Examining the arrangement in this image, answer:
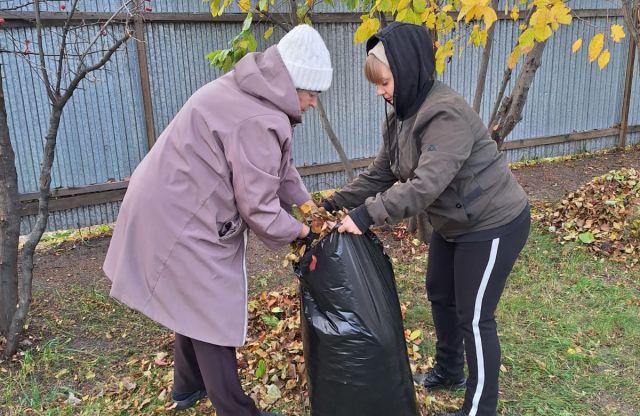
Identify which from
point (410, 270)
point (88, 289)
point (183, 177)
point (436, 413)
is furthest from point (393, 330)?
point (88, 289)

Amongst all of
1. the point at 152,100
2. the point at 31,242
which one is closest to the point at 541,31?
the point at 31,242

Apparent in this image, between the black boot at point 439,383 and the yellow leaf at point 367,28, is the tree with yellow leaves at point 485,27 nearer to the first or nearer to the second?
the yellow leaf at point 367,28

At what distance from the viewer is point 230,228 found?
212 centimetres

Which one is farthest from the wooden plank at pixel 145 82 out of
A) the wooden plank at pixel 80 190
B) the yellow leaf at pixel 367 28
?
the yellow leaf at pixel 367 28

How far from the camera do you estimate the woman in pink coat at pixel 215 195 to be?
6.50 feet

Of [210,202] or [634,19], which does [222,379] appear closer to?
[210,202]

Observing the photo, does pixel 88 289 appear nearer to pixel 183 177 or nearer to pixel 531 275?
pixel 183 177

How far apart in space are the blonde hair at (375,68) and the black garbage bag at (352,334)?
0.63 metres

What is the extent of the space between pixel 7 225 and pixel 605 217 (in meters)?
4.50

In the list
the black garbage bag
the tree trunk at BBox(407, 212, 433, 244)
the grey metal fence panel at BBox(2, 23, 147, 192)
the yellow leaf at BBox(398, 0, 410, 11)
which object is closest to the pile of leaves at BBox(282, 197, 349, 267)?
the black garbage bag

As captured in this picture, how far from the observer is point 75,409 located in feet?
8.93

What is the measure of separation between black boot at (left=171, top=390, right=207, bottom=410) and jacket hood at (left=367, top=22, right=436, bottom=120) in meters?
1.67

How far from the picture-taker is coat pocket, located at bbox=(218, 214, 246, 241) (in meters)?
2.10

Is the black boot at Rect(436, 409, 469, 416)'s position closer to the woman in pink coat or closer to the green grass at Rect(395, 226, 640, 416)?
the green grass at Rect(395, 226, 640, 416)
